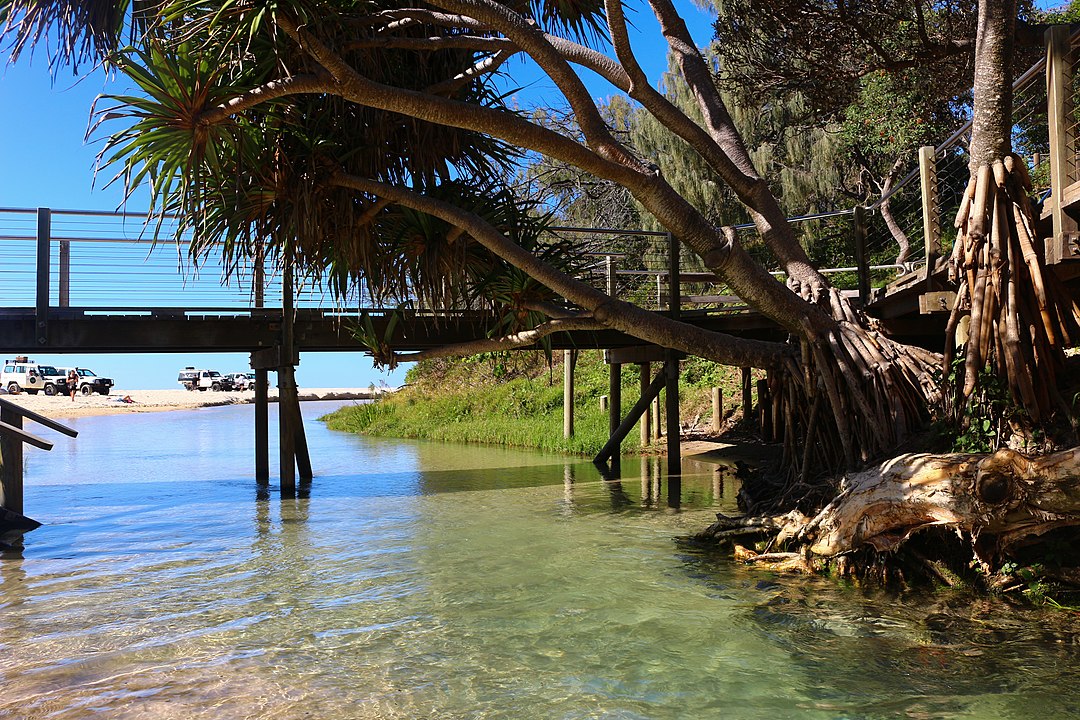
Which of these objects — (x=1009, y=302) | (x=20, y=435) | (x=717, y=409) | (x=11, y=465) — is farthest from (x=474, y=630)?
(x=717, y=409)

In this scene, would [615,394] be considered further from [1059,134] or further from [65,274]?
[1059,134]

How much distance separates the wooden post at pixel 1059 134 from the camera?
570 cm

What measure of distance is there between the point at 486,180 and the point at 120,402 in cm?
4516

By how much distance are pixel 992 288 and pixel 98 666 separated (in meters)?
5.78

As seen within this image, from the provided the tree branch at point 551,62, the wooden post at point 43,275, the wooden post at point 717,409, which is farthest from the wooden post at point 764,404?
the wooden post at point 43,275

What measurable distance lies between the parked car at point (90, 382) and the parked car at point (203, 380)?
11109 mm

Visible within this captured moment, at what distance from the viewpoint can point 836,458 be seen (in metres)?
7.54

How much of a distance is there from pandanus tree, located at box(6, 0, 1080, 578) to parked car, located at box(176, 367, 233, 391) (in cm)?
5781

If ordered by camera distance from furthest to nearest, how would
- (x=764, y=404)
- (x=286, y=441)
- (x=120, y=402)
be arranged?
(x=120, y=402) → (x=764, y=404) → (x=286, y=441)

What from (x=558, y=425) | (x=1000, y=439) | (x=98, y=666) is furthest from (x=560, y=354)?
(x=98, y=666)

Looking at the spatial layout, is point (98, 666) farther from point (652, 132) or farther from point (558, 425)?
point (652, 132)

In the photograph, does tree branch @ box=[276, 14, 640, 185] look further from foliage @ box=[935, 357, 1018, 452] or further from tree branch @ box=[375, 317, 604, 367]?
foliage @ box=[935, 357, 1018, 452]

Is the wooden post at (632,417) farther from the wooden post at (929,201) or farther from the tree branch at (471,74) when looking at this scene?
the tree branch at (471,74)

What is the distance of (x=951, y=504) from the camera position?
5500mm
